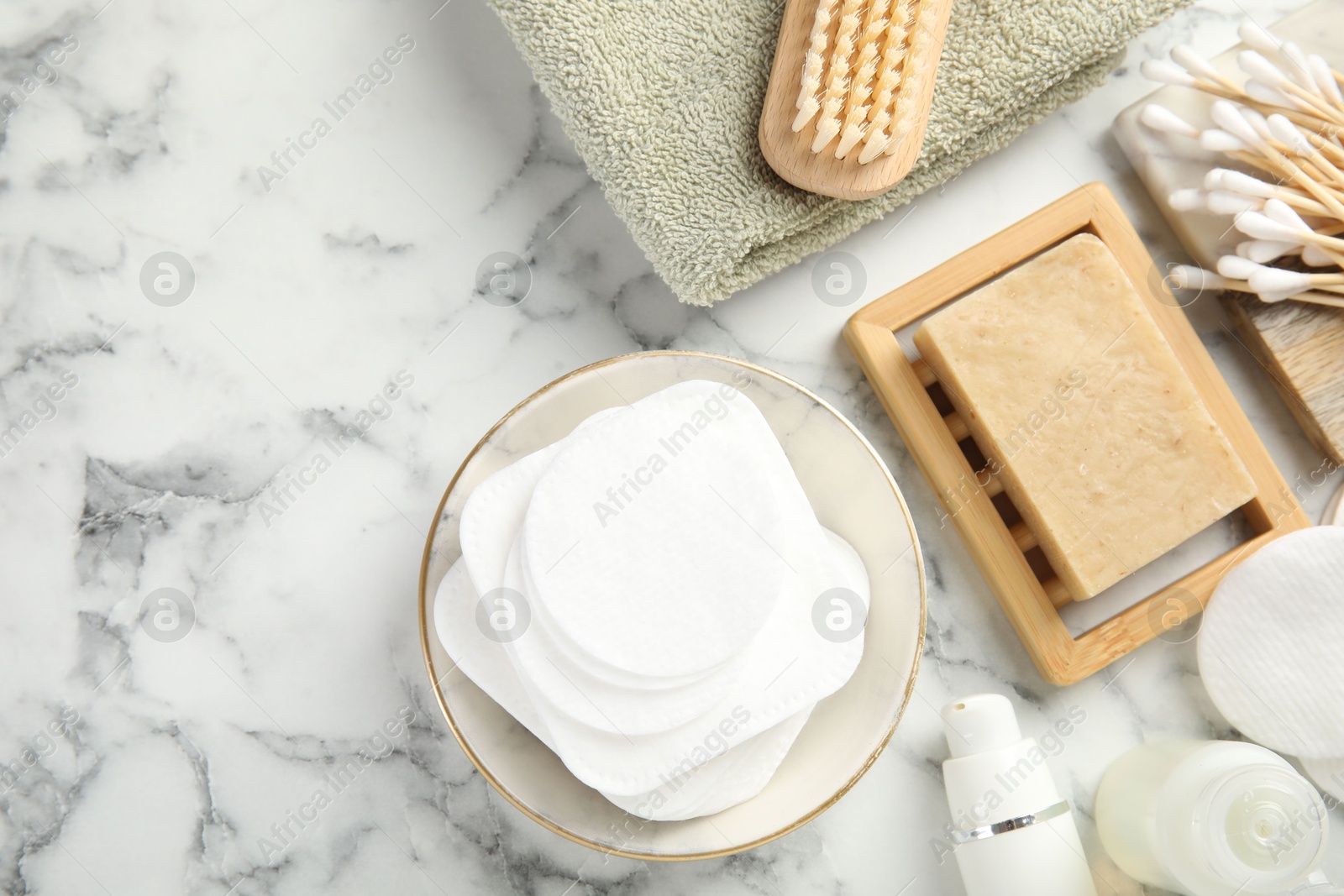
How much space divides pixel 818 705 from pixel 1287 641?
0.35 meters

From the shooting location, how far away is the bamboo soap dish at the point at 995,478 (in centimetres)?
62

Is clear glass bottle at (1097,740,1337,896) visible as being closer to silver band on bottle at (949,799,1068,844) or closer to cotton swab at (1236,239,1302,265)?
silver band on bottle at (949,799,1068,844)

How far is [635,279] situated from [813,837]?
1.46ft

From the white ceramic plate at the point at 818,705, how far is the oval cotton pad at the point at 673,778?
0.06 feet

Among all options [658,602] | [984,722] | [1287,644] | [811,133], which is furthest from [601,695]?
[1287,644]

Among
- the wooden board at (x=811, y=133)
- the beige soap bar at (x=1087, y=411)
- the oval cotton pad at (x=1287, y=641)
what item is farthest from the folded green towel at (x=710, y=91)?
the oval cotton pad at (x=1287, y=641)

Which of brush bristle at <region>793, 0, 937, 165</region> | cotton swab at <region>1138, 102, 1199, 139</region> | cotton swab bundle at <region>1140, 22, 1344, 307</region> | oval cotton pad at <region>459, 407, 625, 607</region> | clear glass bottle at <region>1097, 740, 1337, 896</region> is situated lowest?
clear glass bottle at <region>1097, 740, 1337, 896</region>

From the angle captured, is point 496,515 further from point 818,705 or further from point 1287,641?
point 1287,641

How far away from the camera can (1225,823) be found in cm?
55

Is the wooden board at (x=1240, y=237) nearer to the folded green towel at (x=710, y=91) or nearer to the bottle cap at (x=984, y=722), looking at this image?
the folded green towel at (x=710, y=91)

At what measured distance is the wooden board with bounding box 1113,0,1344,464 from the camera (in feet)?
2.07

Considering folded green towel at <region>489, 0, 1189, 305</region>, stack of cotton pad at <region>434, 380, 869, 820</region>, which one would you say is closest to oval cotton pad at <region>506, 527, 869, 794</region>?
stack of cotton pad at <region>434, 380, 869, 820</region>

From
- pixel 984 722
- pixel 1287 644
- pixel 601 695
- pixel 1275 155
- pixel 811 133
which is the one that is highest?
pixel 811 133

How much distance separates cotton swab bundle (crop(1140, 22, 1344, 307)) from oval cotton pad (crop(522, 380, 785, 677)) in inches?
15.9
